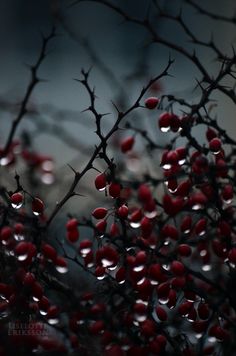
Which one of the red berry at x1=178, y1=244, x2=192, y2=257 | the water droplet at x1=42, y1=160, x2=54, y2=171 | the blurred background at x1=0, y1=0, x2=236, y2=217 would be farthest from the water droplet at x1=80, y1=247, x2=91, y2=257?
the blurred background at x1=0, y1=0, x2=236, y2=217

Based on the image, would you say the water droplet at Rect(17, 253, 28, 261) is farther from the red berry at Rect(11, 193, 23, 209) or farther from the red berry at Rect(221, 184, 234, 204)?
the red berry at Rect(221, 184, 234, 204)

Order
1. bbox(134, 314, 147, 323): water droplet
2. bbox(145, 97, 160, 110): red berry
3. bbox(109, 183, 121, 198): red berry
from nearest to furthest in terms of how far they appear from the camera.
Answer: bbox(134, 314, 147, 323): water droplet, bbox(109, 183, 121, 198): red berry, bbox(145, 97, 160, 110): red berry

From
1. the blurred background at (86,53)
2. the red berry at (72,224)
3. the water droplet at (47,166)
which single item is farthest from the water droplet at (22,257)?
the blurred background at (86,53)

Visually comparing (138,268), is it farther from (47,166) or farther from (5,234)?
(47,166)

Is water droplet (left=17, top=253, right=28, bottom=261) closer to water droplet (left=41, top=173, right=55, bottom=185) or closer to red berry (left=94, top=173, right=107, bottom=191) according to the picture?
red berry (left=94, top=173, right=107, bottom=191)

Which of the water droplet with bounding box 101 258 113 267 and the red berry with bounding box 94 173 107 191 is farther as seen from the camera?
the red berry with bounding box 94 173 107 191

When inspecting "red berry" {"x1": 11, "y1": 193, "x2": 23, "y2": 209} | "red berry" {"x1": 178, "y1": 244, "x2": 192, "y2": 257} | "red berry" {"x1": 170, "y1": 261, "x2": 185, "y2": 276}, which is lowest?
"red berry" {"x1": 170, "y1": 261, "x2": 185, "y2": 276}

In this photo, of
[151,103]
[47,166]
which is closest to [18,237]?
[151,103]

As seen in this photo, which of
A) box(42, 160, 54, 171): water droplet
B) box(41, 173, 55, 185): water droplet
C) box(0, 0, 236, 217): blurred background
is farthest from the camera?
box(0, 0, 236, 217): blurred background

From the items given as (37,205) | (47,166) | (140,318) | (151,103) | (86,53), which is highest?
(86,53)

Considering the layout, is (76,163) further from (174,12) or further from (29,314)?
(29,314)

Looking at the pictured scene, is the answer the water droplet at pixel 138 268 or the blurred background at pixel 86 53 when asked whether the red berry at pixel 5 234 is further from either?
the blurred background at pixel 86 53

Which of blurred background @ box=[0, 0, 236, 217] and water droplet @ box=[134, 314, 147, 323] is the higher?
blurred background @ box=[0, 0, 236, 217]
